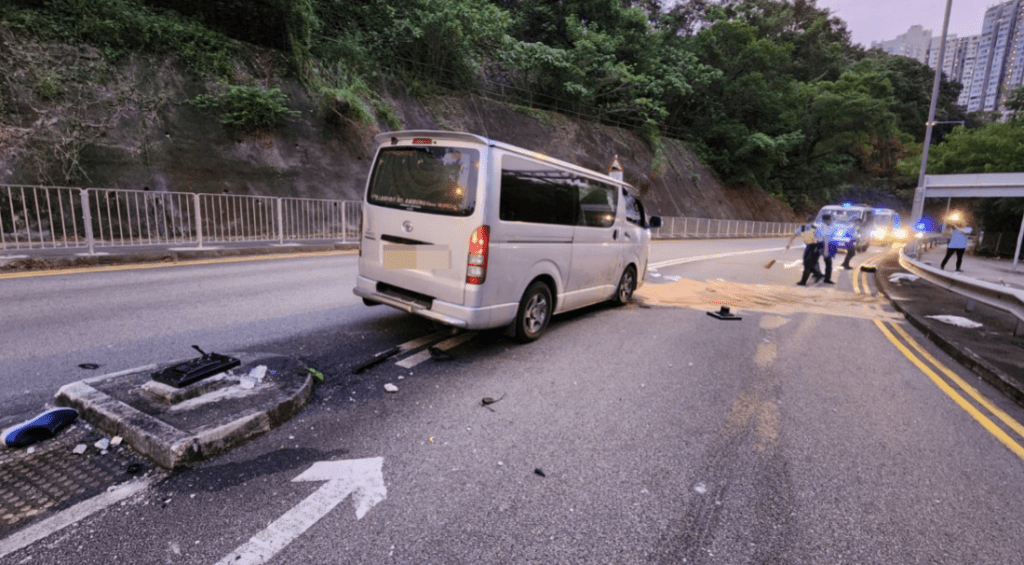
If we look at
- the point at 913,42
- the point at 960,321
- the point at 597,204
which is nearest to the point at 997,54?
the point at 913,42

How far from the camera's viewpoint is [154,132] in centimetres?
1400

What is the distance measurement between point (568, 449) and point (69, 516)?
250 centimetres

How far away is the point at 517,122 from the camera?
2623 centimetres

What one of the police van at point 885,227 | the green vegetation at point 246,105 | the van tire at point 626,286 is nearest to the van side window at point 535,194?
the van tire at point 626,286

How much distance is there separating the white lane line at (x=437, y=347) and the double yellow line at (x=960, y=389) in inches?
176

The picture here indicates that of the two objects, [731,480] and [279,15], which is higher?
[279,15]

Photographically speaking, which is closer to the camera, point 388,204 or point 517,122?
point 388,204

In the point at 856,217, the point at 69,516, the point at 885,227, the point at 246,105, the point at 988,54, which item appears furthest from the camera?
the point at 988,54

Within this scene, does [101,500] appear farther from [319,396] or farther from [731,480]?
[731,480]

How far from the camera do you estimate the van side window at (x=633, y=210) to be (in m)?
7.01

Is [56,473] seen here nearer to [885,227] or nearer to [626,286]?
[626,286]

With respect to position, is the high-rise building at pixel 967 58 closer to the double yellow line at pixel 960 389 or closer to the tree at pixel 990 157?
the tree at pixel 990 157

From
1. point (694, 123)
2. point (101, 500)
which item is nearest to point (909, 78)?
point (694, 123)

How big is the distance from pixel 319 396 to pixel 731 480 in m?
2.83
